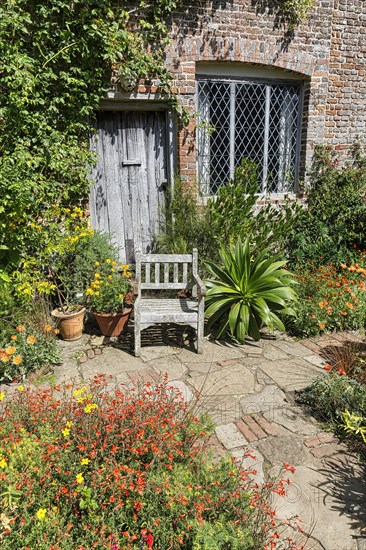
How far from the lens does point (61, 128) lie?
485 centimetres

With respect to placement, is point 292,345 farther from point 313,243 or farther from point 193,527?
point 193,527

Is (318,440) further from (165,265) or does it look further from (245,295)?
(165,265)


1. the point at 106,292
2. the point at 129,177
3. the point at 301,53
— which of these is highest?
the point at 301,53

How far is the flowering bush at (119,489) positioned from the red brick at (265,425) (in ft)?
2.30

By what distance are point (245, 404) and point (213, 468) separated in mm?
1088

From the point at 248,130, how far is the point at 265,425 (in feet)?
15.0

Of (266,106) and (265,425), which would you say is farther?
(266,106)

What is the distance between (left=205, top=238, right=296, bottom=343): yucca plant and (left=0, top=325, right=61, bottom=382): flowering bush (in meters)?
1.64

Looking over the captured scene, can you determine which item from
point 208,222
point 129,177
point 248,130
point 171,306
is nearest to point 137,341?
point 171,306

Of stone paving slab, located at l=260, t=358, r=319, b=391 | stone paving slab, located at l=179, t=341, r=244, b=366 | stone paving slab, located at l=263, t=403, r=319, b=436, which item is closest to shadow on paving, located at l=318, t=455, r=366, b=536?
stone paving slab, located at l=263, t=403, r=319, b=436

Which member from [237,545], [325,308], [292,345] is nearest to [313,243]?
[325,308]

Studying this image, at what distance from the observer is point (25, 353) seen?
3.56m

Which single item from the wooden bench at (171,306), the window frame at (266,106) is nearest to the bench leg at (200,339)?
the wooden bench at (171,306)

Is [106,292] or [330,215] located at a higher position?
[330,215]
